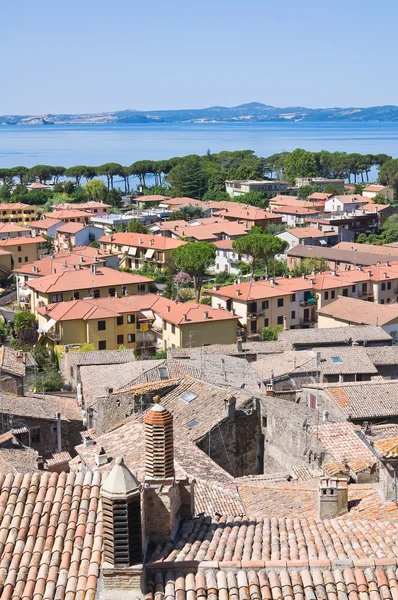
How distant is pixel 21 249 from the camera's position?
6312 cm

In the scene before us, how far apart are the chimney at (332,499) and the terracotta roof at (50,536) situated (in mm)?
3304

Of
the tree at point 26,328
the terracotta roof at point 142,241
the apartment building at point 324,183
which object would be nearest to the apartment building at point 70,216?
the terracotta roof at point 142,241

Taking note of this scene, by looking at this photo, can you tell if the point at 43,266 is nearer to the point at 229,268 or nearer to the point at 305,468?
the point at 229,268

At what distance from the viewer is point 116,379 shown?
2380 cm

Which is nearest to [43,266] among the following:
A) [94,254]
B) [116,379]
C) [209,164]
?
[94,254]

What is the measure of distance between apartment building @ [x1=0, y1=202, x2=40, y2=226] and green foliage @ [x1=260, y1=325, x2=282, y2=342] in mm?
44452

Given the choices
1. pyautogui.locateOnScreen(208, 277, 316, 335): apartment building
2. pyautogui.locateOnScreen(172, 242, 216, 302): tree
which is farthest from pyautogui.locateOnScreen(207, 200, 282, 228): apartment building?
pyautogui.locateOnScreen(208, 277, 316, 335): apartment building

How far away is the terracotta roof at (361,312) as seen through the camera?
124 feet

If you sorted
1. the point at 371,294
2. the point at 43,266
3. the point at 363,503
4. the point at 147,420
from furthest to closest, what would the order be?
the point at 43,266, the point at 371,294, the point at 363,503, the point at 147,420

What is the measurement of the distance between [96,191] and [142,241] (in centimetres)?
3426

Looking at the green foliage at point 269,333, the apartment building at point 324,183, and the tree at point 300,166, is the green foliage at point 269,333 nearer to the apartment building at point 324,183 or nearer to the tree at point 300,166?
the apartment building at point 324,183

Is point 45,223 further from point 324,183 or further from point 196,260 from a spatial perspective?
point 324,183

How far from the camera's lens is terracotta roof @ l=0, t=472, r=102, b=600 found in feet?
20.9

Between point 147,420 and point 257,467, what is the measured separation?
869 centimetres
